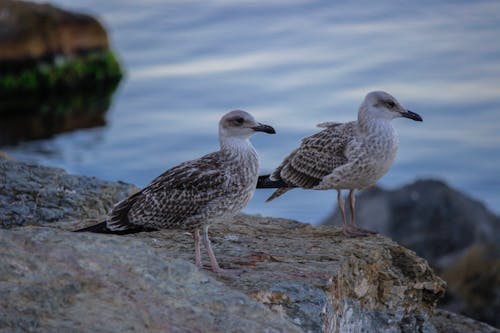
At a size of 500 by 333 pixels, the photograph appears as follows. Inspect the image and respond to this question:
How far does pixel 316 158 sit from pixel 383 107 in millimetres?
1000

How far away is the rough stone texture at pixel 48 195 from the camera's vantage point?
36.7ft

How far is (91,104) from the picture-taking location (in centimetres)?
3462

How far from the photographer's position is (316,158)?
37.8ft

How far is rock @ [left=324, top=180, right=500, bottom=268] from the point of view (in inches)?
634

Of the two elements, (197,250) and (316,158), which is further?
(316,158)

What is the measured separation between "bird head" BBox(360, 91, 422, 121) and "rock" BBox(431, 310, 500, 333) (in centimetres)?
234

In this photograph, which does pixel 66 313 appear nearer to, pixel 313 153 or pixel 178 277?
pixel 178 277

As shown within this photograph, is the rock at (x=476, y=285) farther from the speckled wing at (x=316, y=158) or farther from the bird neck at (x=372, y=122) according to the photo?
the bird neck at (x=372, y=122)

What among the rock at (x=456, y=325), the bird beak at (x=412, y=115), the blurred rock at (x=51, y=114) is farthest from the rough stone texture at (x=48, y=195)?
the blurred rock at (x=51, y=114)

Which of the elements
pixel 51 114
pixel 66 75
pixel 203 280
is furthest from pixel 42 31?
pixel 203 280

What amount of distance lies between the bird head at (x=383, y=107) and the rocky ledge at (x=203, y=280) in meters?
1.38

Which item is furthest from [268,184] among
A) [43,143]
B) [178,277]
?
[43,143]

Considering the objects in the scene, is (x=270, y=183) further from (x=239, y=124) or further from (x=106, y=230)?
(x=106, y=230)

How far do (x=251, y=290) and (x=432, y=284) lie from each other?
8.90 ft
